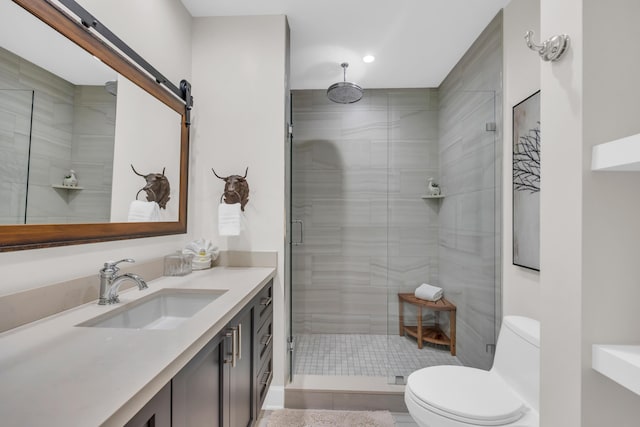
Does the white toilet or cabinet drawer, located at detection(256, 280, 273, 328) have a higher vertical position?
cabinet drawer, located at detection(256, 280, 273, 328)

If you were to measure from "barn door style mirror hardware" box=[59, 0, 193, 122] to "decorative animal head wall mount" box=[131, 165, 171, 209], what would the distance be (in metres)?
0.49

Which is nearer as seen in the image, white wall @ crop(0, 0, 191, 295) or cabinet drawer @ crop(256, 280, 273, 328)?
white wall @ crop(0, 0, 191, 295)

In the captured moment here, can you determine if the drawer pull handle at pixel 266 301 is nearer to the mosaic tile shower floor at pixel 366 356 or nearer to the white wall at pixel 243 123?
the white wall at pixel 243 123

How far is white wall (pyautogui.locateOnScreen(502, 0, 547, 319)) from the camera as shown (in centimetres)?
170

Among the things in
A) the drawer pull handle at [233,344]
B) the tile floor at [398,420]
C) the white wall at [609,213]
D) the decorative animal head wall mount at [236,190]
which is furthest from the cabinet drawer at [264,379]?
the white wall at [609,213]

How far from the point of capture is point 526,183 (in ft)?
5.65

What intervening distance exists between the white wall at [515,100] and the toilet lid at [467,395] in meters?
0.49

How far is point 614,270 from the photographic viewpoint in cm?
57

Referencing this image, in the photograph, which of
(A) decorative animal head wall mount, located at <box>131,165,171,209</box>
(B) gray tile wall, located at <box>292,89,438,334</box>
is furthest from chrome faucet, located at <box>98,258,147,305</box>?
(B) gray tile wall, located at <box>292,89,438,334</box>

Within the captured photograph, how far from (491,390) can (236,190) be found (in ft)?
5.99

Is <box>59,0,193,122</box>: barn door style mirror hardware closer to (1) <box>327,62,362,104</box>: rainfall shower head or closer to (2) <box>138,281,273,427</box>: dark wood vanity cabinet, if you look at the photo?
(1) <box>327,62,362,104</box>: rainfall shower head

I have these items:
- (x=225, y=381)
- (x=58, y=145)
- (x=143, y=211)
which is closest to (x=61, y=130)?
(x=58, y=145)

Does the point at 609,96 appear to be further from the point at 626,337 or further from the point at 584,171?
the point at 626,337

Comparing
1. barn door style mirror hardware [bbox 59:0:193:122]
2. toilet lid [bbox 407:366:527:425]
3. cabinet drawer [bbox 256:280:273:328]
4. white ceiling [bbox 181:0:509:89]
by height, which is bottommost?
toilet lid [bbox 407:366:527:425]
